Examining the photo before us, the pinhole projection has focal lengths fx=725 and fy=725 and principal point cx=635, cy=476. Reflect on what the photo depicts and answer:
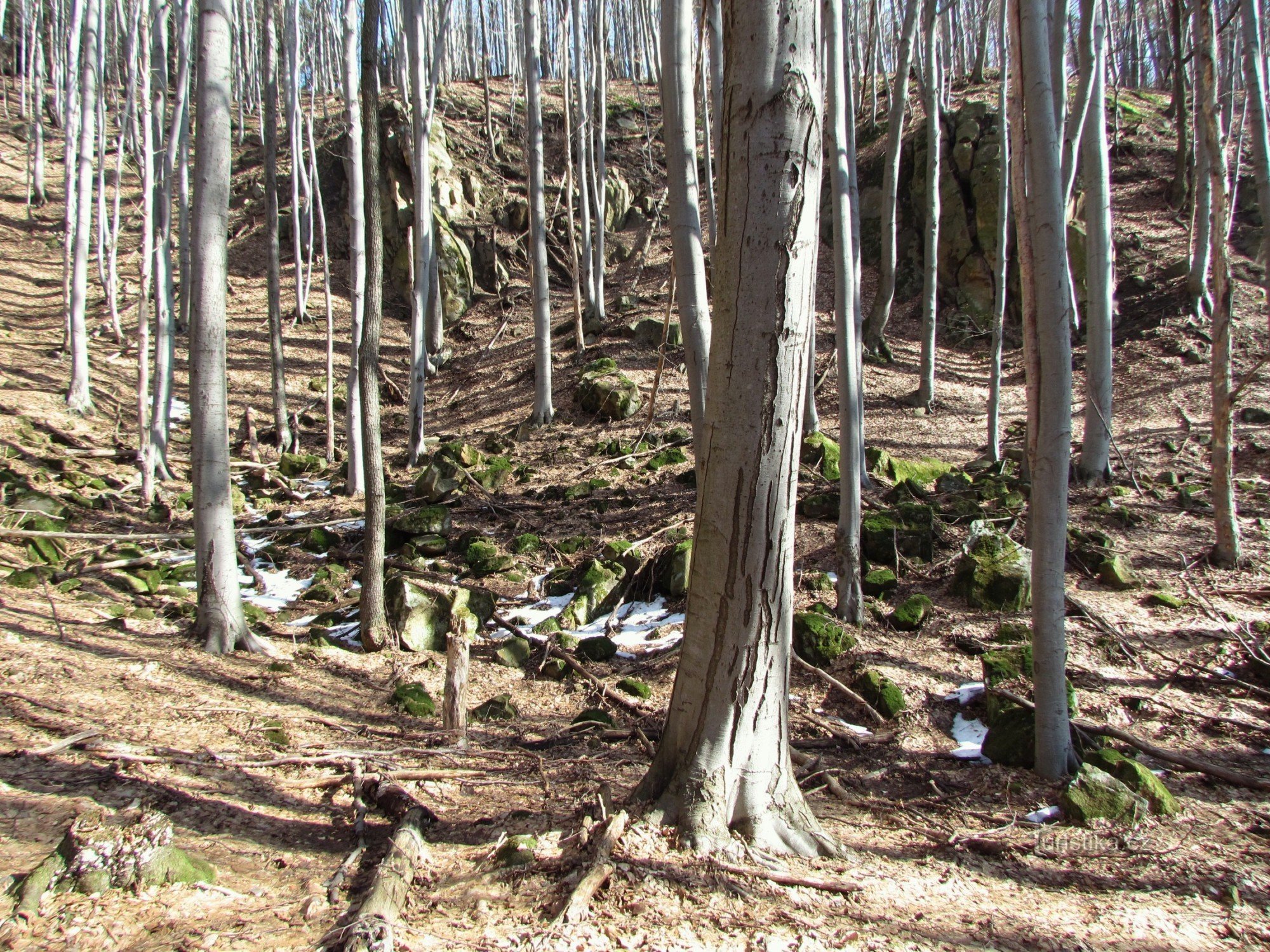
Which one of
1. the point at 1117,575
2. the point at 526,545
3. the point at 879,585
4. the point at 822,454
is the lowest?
the point at 879,585

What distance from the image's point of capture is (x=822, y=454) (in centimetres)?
980

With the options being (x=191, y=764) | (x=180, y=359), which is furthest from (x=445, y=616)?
(x=180, y=359)

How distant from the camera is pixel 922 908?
2875 mm

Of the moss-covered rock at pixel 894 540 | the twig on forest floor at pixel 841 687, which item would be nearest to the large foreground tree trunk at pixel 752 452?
the twig on forest floor at pixel 841 687

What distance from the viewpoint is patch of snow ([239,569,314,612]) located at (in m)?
7.84

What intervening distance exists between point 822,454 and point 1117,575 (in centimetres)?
387

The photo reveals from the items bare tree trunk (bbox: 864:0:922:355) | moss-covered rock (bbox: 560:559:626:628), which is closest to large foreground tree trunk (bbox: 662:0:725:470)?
moss-covered rock (bbox: 560:559:626:628)

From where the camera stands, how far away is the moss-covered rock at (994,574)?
21.6 feet

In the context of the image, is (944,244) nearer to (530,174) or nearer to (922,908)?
(530,174)

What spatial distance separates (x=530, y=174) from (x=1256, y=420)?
12.5 meters

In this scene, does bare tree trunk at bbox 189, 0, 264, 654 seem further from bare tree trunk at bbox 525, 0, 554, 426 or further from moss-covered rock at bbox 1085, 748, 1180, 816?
bare tree trunk at bbox 525, 0, 554, 426

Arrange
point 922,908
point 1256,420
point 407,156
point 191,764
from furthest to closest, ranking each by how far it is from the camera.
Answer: point 407,156, point 1256,420, point 191,764, point 922,908

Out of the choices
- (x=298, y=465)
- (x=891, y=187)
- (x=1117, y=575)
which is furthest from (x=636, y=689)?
(x=891, y=187)

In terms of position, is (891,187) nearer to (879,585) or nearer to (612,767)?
(879,585)
